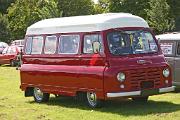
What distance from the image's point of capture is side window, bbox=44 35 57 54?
16.2 metres

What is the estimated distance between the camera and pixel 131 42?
14625mm

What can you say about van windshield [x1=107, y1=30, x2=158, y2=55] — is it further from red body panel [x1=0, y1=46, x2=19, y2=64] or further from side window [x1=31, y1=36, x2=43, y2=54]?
red body panel [x1=0, y1=46, x2=19, y2=64]

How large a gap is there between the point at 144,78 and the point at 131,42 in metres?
1.15

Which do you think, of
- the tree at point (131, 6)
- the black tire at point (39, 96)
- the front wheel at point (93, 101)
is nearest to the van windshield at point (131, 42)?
the front wheel at point (93, 101)

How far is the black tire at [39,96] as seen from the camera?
17.2m

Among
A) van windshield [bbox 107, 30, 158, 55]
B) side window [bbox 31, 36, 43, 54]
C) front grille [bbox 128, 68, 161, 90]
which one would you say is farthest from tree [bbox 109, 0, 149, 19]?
front grille [bbox 128, 68, 161, 90]

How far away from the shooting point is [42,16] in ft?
202

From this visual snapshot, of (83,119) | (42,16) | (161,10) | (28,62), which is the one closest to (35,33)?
(28,62)

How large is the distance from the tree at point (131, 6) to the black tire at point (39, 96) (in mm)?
52299

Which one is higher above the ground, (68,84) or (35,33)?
(35,33)

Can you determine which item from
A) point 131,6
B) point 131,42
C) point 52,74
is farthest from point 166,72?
point 131,6

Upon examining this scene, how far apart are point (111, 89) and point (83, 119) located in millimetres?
1159

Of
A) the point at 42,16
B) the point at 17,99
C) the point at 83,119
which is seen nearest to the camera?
the point at 83,119

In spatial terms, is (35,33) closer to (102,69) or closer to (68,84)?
(68,84)
